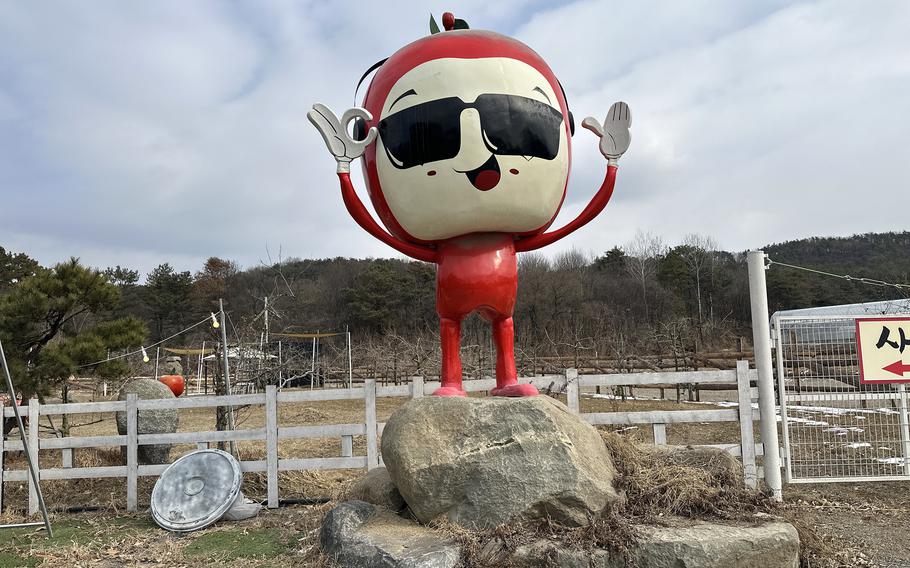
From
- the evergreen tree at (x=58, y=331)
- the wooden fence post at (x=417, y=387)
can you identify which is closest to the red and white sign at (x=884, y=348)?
the wooden fence post at (x=417, y=387)

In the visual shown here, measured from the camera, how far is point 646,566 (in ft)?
12.3

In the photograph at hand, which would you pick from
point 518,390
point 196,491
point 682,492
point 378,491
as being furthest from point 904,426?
point 196,491

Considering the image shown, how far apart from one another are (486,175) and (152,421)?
5.78 metres

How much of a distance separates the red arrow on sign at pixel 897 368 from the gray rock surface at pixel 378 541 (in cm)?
469

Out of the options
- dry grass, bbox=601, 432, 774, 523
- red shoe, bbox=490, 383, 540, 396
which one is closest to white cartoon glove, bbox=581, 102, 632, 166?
red shoe, bbox=490, 383, 540, 396

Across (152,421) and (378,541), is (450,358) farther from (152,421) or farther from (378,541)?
(152,421)

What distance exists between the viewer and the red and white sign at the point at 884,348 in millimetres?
6039

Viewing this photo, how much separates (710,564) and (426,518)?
1.78m

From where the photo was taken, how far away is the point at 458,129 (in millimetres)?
4777

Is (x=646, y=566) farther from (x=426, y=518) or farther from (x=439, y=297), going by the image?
(x=439, y=297)

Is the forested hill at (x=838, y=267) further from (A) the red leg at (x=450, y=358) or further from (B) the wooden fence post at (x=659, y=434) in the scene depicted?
(A) the red leg at (x=450, y=358)

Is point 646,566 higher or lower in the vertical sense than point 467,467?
lower

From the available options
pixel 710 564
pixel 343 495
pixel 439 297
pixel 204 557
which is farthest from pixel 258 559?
pixel 710 564

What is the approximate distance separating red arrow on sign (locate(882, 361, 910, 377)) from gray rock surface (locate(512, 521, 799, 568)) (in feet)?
9.95
